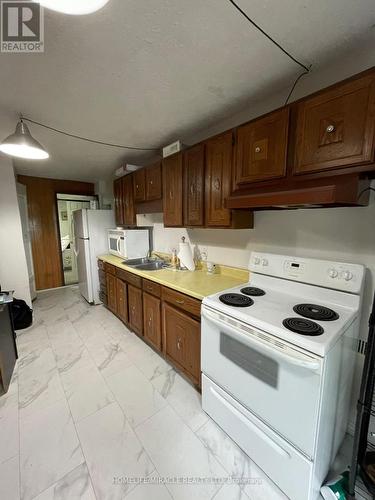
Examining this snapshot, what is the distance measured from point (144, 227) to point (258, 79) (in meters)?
2.40

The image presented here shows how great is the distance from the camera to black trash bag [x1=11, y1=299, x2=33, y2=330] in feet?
9.16

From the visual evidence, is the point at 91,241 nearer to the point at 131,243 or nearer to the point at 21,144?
the point at 131,243

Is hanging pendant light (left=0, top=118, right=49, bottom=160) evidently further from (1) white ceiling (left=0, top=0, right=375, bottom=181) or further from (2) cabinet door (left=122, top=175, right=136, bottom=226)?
(2) cabinet door (left=122, top=175, right=136, bottom=226)

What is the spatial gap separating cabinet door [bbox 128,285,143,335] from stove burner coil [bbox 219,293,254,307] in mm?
1206

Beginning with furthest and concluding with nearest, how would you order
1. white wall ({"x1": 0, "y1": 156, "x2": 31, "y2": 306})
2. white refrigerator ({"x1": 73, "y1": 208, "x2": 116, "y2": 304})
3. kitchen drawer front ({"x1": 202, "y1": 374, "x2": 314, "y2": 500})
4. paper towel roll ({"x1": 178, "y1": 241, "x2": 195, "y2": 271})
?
white refrigerator ({"x1": 73, "y1": 208, "x2": 116, "y2": 304}) < white wall ({"x1": 0, "y1": 156, "x2": 31, "y2": 306}) < paper towel roll ({"x1": 178, "y1": 241, "x2": 195, "y2": 271}) < kitchen drawer front ({"x1": 202, "y1": 374, "x2": 314, "y2": 500})

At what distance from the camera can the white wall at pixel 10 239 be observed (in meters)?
2.89

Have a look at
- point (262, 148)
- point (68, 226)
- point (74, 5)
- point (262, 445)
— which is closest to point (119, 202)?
point (68, 226)

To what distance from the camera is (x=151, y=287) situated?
86.4 inches

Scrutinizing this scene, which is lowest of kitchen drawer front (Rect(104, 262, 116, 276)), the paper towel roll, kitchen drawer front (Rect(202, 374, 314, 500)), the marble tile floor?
the marble tile floor

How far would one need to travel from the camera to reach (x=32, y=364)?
2180 mm

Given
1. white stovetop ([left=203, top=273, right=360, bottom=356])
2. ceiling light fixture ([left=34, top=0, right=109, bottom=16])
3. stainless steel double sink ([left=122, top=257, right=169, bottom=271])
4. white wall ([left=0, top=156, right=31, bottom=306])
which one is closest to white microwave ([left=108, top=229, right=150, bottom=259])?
stainless steel double sink ([left=122, top=257, right=169, bottom=271])

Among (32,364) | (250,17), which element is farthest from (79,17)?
(32,364)

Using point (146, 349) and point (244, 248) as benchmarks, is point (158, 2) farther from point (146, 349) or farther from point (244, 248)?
point (146, 349)
